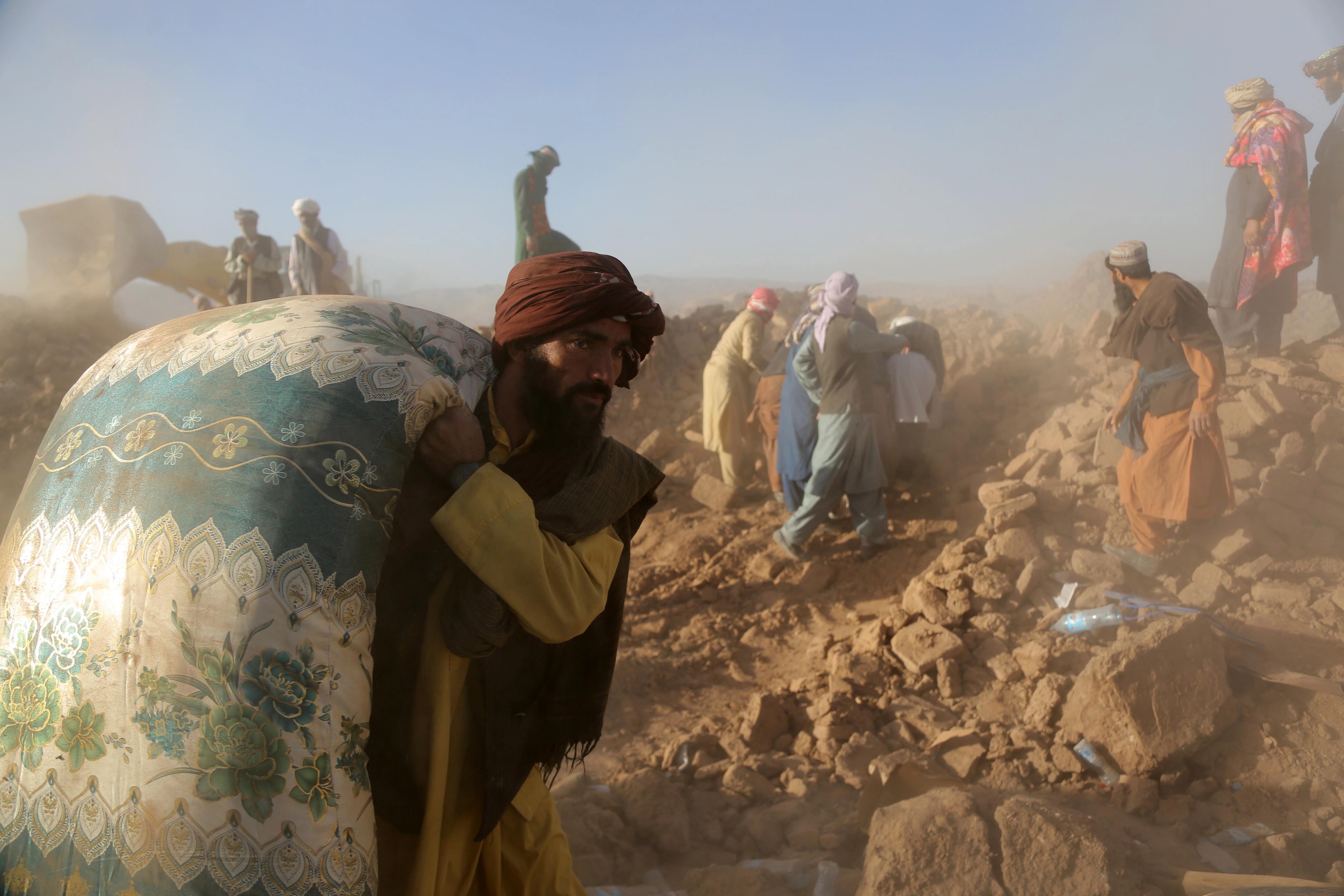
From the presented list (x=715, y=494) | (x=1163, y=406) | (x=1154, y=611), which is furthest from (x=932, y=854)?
(x=715, y=494)

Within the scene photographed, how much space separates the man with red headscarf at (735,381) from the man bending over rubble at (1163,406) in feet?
12.2

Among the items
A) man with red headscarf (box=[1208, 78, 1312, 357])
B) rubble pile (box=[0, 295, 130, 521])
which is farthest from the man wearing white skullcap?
rubble pile (box=[0, 295, 130, 521])

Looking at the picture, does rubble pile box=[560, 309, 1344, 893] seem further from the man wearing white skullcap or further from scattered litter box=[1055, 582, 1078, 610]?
the man wearing white skullcap

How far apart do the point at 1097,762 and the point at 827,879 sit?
5.02ft

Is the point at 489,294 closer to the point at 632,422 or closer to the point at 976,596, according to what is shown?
the point at 632,422

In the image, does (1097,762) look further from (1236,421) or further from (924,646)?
(1236,421)

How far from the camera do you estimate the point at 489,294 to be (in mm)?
48969

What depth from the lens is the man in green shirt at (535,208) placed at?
778 cm

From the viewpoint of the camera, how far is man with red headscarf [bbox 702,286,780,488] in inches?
320

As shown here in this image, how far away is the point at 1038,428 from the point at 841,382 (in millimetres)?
2404

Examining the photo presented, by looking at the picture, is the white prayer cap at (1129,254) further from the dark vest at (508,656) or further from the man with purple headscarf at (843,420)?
the dark vest at (508,656)

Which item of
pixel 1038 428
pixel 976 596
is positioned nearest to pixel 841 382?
pixel 976 596

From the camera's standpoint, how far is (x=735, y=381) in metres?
8.27

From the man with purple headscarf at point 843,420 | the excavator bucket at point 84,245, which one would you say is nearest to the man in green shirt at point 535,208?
the man with purple headscarf at point 843,420
